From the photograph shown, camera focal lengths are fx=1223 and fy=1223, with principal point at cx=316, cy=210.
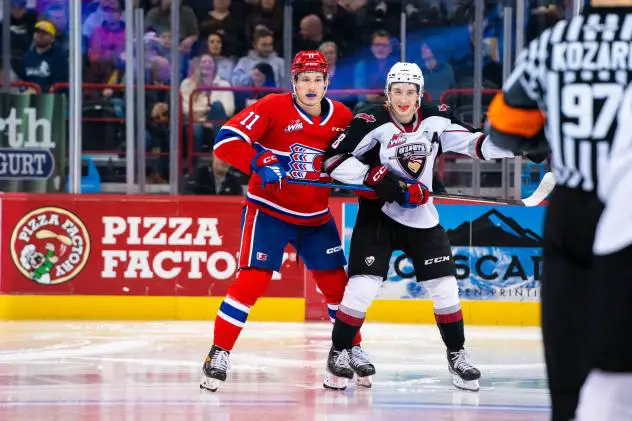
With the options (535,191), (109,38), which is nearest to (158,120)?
(109,38)

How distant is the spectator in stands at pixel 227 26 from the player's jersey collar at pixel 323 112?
354 cm

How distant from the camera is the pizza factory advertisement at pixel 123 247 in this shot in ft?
25.5

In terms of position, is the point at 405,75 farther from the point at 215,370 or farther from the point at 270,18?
the point at 270,18

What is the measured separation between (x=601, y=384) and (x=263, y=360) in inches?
151

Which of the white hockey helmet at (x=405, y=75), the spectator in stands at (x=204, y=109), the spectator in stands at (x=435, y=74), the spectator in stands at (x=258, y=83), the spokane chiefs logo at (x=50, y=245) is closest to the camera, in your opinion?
the white hockey helmet at (x=405, y=75)

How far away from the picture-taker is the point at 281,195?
506 centimetres

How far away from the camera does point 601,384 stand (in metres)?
2.26

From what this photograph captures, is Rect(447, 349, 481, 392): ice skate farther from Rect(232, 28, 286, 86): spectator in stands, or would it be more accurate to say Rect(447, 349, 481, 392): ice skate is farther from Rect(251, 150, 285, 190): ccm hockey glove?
Rect(232, 28, 286, 86): spectator in stands

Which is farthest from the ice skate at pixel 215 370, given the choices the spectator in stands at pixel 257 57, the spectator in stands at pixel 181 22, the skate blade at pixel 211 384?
the spectator in stands at pixel 181 22

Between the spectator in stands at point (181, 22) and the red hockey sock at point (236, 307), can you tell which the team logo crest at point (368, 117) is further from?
the spectator in stands at point (181, 22)

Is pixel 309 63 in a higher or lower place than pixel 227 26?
lower

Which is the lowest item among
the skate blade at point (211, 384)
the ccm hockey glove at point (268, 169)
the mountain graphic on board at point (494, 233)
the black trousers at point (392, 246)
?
the skate blade at point (211, 384)

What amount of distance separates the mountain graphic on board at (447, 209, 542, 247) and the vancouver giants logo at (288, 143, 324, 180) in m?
2.81

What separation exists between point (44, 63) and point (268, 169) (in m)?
4.16
